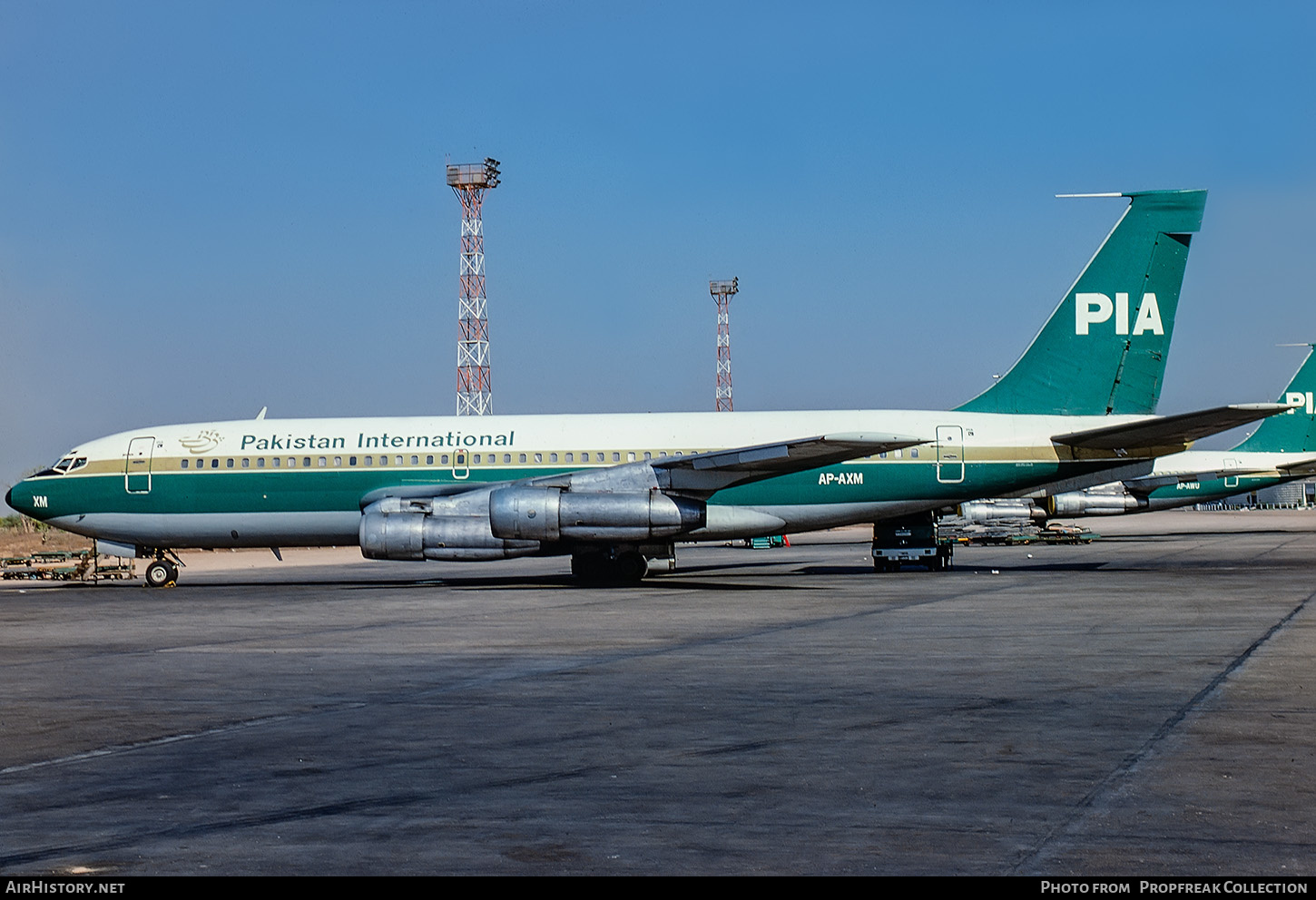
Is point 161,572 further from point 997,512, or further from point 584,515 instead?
point 997,512

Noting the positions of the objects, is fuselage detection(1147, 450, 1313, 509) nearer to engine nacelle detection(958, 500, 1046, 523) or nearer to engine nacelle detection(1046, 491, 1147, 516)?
engine nacelle detection(1046, 491, 1147, 516)

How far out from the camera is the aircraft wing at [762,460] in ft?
90.8

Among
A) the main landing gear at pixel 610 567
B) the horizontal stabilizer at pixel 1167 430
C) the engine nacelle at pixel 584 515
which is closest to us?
the horizontal stabilizer at pixel 1167 430

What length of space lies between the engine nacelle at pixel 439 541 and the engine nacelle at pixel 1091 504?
3312 cm

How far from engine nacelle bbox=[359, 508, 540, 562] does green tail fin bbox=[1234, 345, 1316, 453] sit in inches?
1677

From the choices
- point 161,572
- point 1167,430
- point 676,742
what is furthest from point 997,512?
point 676,742

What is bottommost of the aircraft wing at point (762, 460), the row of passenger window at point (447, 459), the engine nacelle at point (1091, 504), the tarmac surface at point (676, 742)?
the tarmac surface at point (676, 742)

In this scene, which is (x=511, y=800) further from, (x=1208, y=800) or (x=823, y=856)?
(x=1208, y=800)

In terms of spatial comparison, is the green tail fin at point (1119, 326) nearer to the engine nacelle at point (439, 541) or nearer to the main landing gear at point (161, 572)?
the engine nacelle at point (439, 541)

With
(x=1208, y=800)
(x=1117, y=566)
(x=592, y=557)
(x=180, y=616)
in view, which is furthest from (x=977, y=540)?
(x=1208, y=800)

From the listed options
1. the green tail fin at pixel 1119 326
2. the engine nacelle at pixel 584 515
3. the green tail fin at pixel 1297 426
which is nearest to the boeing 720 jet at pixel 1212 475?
Answer: the green tail fin at pixel 1297 426

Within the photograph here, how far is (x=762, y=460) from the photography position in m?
28.7

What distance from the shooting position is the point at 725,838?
7035 mm

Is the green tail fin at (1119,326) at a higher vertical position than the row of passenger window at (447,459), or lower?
higher
